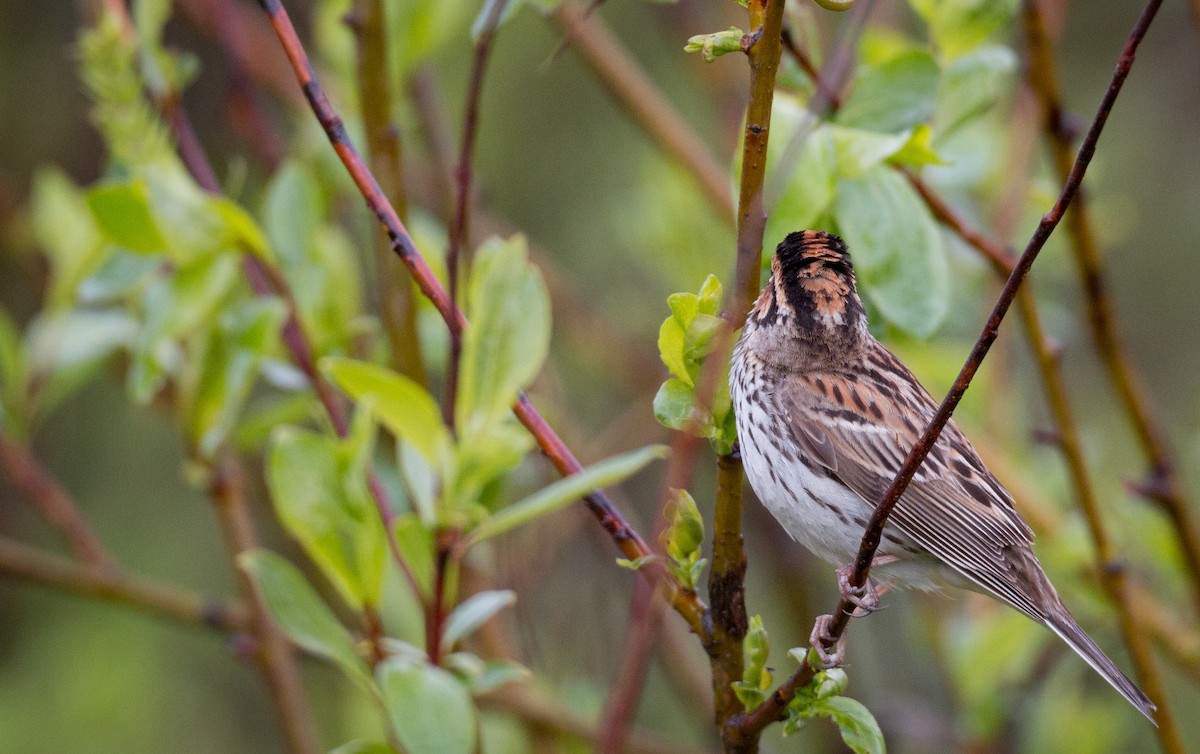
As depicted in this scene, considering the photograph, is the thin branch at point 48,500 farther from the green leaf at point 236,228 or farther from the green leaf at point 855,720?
the green leaf at point 855,720

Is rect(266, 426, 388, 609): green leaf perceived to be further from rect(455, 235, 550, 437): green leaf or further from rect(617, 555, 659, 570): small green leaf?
rect(617, 555, 659, 570): small green leaf


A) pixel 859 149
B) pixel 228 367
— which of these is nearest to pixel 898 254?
pixel 859 149

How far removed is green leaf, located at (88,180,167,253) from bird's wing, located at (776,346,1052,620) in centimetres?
129

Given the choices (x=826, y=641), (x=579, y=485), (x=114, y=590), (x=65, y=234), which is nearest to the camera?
(x=579, y=485)

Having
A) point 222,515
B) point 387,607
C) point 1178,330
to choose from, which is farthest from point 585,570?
point 1178,330

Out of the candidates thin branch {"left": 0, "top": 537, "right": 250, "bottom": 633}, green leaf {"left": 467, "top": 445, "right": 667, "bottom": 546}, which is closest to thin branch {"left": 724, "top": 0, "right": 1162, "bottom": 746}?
green leaf {"left": 467, "top": 445, "right": 667, "bottom": 546}

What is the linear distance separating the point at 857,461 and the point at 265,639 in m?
1.43

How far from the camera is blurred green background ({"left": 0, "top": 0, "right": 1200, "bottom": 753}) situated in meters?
3.70

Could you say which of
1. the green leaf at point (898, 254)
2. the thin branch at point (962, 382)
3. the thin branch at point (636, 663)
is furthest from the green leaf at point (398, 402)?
the green leaf at point (898, 254)

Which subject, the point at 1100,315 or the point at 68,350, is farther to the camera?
the point at 68,350

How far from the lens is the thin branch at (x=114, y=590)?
9.88 ft

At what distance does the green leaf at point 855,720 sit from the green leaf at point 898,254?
2.04 feet

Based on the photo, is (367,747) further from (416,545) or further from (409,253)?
(409,253)

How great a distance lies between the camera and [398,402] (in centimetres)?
180
